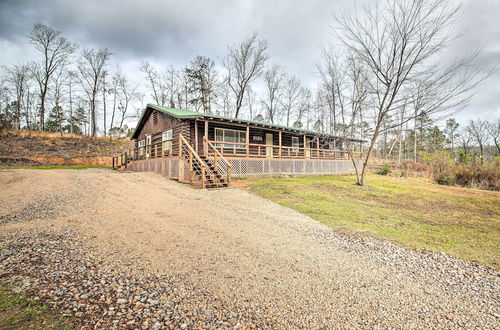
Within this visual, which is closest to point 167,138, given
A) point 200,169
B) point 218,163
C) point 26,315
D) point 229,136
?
point 229,136

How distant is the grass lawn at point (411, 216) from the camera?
4.88 meters

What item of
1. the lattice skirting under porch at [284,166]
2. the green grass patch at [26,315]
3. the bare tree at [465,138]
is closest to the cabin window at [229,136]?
the lattice skirting under porch at [284,166]

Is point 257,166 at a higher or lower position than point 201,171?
higher

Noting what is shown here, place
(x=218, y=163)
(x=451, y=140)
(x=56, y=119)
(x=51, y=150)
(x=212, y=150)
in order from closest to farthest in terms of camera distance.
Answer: (x=218, y=163), (x=212, y=150), (x=51, y=150), (x=56, y=119), (x=451, y=140)

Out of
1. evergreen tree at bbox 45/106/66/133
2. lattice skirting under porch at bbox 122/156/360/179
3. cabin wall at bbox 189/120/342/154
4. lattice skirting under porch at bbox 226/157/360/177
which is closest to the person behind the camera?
lattice skirting under porch at bbox 122/156/360/179

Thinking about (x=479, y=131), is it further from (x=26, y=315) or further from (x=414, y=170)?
(x=26, y=315)

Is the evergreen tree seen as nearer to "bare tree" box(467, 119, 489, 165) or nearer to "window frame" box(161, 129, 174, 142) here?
"window frame" box(161, 129, 174, 142)

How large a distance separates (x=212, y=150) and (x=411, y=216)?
1207cm

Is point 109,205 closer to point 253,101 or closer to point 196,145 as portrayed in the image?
point 196,145

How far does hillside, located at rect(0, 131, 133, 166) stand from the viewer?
68.4 feet

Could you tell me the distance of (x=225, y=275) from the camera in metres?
3.05

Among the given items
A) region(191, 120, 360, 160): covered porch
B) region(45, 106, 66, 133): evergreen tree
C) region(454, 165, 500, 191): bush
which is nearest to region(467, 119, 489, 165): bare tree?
region(454, 165, 500, 191): bush

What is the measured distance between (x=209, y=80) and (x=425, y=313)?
113ft

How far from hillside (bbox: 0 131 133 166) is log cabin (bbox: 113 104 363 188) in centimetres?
465
